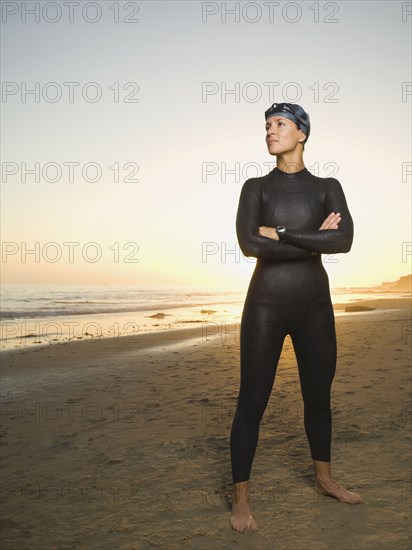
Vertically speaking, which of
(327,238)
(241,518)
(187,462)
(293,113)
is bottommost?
(187,462)

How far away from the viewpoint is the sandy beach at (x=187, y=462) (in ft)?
10.5

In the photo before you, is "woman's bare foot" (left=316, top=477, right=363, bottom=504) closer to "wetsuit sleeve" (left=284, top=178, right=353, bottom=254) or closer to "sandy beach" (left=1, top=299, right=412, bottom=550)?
"sandy beach" (left=1, top=299, right=412, bottom=550)

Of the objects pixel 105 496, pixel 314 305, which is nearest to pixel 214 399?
pixel 105 496

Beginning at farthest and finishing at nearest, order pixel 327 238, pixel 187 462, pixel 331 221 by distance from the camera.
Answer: pixel 187 462, pixel 331 221, pixel 327 238

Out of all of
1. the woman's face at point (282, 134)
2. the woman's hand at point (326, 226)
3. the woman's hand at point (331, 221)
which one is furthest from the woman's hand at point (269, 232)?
the woman's face at point (282, 134)

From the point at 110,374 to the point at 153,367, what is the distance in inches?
38.9

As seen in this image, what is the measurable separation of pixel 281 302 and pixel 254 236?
1.80 ft

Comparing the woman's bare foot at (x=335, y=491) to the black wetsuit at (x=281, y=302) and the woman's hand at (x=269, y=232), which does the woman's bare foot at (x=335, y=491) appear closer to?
the black wetsuit at (x=281, y=302)

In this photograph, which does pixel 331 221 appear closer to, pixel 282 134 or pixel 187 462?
pixel 282 134

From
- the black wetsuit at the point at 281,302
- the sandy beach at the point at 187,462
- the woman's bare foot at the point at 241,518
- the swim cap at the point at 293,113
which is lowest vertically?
the sandy beach at the point at 187,462

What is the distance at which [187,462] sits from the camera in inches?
178

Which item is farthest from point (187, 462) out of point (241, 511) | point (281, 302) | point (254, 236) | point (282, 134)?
point (282, 134)

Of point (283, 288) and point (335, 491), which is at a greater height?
point (283, 288)

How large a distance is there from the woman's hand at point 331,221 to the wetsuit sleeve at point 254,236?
233 millimetres
